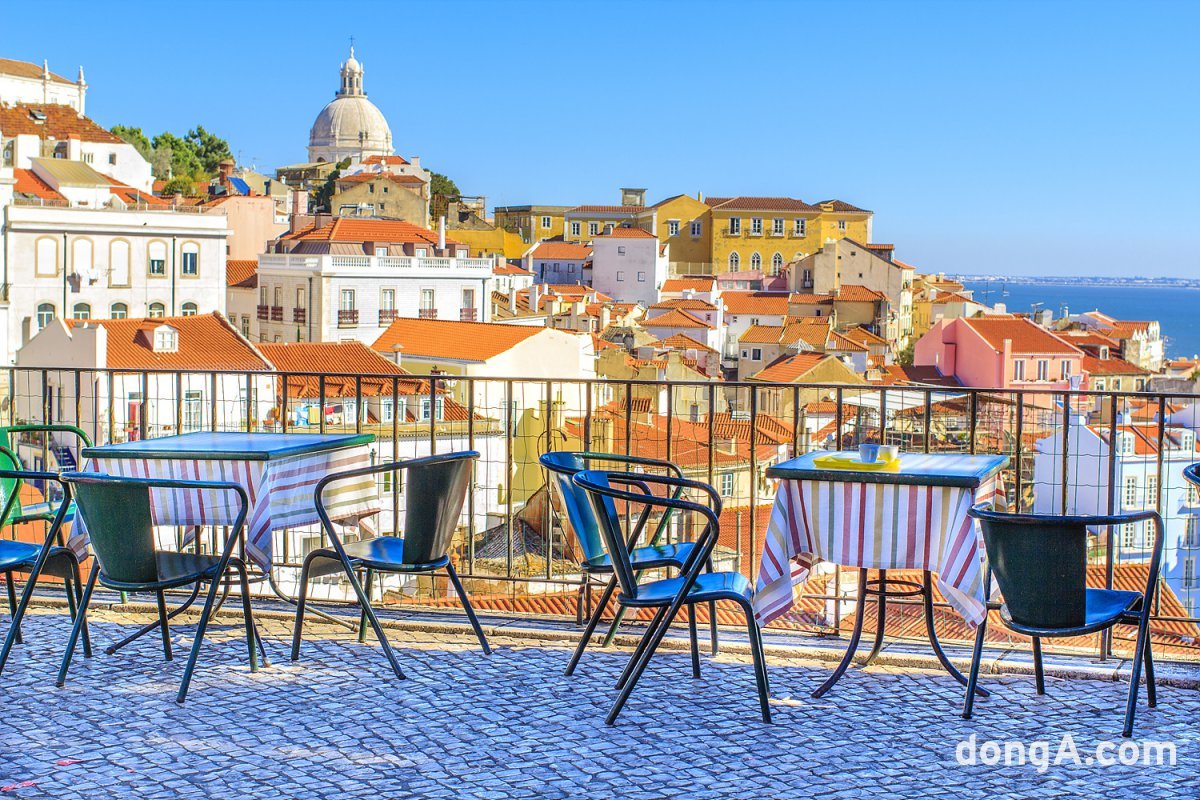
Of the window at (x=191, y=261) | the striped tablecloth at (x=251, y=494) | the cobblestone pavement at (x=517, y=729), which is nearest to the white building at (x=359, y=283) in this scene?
the window at (x=191, y=261)

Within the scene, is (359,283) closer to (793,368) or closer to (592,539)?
(793,368)

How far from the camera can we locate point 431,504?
17.7 feet

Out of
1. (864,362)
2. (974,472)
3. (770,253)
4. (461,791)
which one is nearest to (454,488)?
(461,791)

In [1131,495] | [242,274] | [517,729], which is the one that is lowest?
[1131,495]

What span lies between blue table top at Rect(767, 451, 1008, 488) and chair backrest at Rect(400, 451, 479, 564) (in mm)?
1224

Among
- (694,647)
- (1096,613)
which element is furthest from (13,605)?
(1096,613)

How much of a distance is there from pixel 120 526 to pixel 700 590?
214cm

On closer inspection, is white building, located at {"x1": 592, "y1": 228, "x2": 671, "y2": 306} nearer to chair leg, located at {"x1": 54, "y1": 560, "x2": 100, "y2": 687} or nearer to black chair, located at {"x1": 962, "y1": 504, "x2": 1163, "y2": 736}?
chair leg, located at {"x1": 54, "y1": 560, "x2": 100, "y2": 687}

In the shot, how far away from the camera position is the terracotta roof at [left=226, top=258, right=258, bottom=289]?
217 feet

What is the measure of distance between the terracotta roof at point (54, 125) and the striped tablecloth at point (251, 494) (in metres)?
82.5

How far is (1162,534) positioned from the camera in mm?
4938

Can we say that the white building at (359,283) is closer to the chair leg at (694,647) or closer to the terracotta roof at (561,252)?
the terracotta roof at (561,252)

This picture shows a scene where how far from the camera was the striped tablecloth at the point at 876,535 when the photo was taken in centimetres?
502

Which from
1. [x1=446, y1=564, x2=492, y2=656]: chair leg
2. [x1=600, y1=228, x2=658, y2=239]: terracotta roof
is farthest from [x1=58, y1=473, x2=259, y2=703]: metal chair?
[x1=600, y1=228, x2=658, y2=239]: terracotta roof
